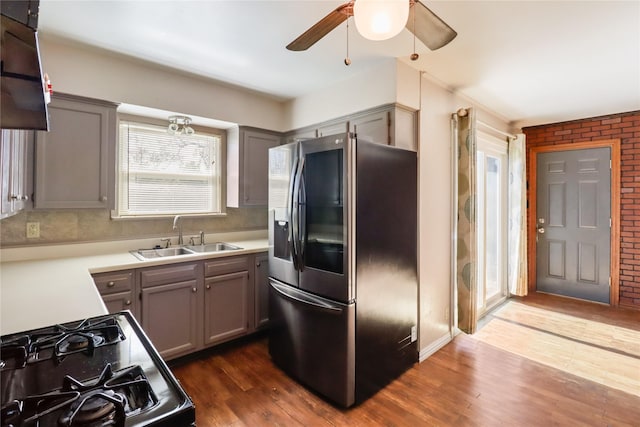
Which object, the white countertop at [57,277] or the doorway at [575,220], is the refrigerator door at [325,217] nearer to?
the white countertop at [57,277]

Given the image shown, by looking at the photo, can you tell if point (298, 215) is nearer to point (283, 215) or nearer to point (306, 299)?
point (283, 215)

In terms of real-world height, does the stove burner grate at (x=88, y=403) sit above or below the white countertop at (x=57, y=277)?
below

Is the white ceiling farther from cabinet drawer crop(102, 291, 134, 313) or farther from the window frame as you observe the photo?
cabinet drawer crop(102, 291, 134, 313)

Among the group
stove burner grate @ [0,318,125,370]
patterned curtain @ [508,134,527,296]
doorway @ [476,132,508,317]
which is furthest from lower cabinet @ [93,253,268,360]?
patterned curtain @ [508,134,527,296]

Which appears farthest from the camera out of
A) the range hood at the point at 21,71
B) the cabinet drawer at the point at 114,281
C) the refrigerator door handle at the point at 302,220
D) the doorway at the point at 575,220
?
the doorway at the point at 575,220

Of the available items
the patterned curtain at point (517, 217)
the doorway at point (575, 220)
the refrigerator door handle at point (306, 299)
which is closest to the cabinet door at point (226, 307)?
the refrigerator door handle at point (306, 299)

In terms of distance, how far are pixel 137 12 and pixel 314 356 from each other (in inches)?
97.6

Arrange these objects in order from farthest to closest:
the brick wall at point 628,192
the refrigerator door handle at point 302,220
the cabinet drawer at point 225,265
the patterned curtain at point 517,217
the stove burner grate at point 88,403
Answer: the patterned curtain at point 517,217 < the brick wall at point 628,192 < the cabinet drawer at point 225,265 < the refrigerator door handle at point 302,220 < the stove burner grate at point 88,403

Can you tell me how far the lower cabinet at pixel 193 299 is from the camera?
7.45 ft

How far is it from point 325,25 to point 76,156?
80.2 inches

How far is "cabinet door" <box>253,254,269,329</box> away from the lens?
2979 mm

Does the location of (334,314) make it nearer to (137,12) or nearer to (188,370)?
(188,370)

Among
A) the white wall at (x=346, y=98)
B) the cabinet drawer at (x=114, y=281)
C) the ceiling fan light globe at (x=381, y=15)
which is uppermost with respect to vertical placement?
the white wall at (x=346, y=98)

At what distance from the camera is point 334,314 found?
206cm
